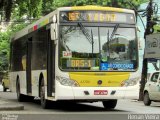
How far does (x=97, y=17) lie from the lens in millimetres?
17422

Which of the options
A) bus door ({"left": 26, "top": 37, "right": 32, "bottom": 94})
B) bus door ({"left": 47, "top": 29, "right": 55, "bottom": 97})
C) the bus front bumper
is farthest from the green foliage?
the bus front bumper

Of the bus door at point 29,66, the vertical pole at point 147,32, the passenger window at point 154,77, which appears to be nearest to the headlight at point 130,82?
the bus door at point 29,66

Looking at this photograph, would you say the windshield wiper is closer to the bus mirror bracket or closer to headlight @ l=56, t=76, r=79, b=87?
the bus mirror bracket

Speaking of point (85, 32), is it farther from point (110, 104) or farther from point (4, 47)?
point (4, 47)

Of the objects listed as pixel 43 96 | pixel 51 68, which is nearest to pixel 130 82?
pixel 51 68

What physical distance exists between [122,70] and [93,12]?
2236mm

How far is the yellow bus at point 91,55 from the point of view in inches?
659

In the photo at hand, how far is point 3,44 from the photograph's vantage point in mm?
69875

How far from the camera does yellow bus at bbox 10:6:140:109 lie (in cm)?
1673

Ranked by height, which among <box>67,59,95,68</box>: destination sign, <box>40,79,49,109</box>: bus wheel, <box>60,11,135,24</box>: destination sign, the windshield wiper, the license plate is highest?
<box>60,11,135,24</box>: destination sign

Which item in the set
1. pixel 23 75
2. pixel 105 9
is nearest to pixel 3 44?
pixel 23 75

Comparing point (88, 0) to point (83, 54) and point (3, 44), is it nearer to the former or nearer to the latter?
point (83, 54)

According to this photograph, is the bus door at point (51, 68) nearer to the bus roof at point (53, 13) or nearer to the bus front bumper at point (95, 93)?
the bus front bumper at point (95, 93)

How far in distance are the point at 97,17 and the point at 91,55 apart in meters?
1.43
